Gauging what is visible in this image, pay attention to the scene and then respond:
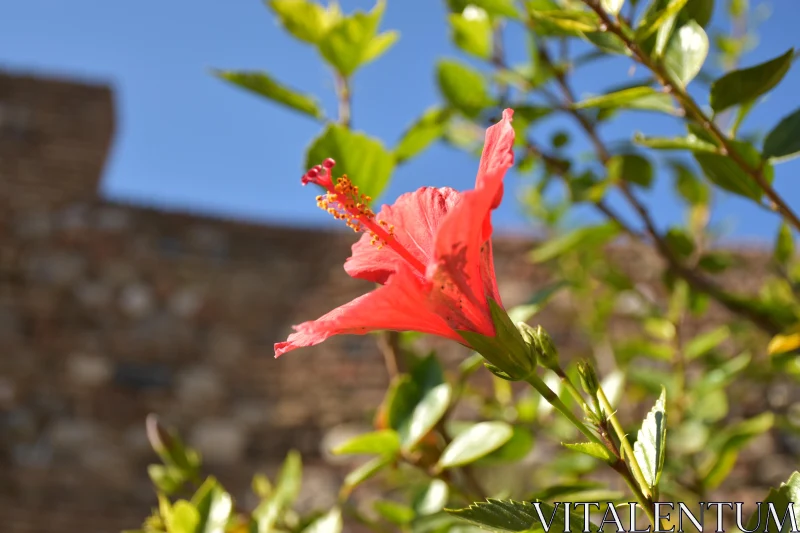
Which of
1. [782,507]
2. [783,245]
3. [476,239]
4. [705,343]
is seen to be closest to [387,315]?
[476,239]

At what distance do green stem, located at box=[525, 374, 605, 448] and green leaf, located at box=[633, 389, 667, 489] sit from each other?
3 cm

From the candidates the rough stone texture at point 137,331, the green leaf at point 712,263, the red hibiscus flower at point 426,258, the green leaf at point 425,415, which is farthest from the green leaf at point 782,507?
the rough stone texture at point 137,331

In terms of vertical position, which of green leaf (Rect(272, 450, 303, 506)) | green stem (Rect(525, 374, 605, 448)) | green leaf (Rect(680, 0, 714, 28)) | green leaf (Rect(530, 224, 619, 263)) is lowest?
green leaf (Rect(272, 450, 303, 506))

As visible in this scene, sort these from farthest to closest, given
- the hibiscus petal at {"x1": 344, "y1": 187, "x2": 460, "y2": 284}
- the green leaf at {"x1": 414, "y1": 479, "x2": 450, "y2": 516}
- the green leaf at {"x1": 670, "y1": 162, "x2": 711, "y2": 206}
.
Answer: the green leaf at {"x1": 670, "y1": 162, "x2": 711, "y2": 206}, the green leaf at {"x1": 414, "y1": 479, "x2": 450, "y2": 516}, the hibiscus petal at {"x1": 344, "y1": 187, "x2": 460, "y2": 284}

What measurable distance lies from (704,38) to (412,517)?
573mm

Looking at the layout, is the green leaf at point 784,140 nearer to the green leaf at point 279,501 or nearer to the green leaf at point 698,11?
the green leaf at point 698,11

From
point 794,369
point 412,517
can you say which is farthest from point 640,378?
point 412,517

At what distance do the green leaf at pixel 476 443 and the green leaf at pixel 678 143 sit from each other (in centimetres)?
29

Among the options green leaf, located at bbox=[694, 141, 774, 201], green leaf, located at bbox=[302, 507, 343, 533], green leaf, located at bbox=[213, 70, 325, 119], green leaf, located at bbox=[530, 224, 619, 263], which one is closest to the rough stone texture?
green leaf, located at bbox=[530, 224, 619, 263]

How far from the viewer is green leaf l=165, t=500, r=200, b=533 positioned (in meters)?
0.64

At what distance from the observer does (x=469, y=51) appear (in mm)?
1034

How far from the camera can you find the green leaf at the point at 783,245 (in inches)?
36.9

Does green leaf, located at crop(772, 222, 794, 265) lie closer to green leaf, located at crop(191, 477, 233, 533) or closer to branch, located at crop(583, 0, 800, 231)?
branch, located at crop(583, 0, 800, 231)

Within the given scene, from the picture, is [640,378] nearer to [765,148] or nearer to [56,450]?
[765,148]
